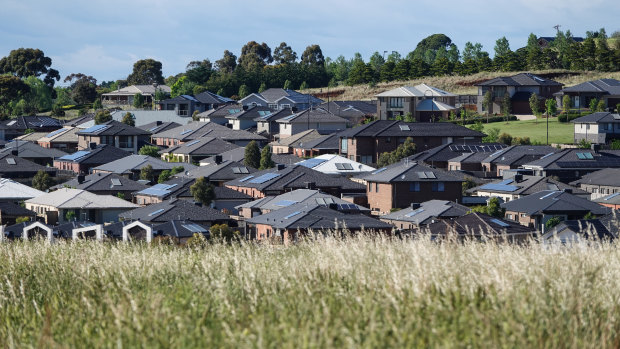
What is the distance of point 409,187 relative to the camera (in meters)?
63.2

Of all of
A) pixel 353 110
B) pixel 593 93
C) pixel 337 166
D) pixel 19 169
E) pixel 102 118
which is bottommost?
pixel 19 169

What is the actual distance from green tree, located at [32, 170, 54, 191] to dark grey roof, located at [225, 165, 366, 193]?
14.2 metres

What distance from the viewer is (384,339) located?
10383 millimetres

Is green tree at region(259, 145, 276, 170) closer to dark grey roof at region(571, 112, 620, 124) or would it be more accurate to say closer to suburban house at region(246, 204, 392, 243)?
dark grey roof at region(571, 112, 620, 124)

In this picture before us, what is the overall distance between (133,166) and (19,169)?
9154 mm

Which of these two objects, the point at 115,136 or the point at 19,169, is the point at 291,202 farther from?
the point at 115,136

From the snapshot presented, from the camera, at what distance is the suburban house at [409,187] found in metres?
62.9

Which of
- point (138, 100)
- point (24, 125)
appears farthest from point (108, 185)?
point (138, 100)

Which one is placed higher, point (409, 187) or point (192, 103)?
point (192, 103)

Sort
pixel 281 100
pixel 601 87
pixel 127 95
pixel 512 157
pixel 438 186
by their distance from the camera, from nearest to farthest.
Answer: pixel 438 186 < pixel 512 157 < pixel 601 87 < pixel 281 100 < pixel 127 95

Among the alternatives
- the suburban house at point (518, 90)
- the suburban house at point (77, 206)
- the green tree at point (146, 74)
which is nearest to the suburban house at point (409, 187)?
the suburban house at point (77, 206)

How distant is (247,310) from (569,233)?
32805mm

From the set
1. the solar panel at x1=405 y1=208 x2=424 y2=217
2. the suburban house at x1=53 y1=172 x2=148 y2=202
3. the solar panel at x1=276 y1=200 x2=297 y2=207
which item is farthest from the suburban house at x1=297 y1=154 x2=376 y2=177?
the solar panel at x1=405 y1=208 x2=424 y2=217

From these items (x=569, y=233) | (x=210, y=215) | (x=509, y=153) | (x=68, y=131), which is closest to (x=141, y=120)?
(x=68, y=131)
